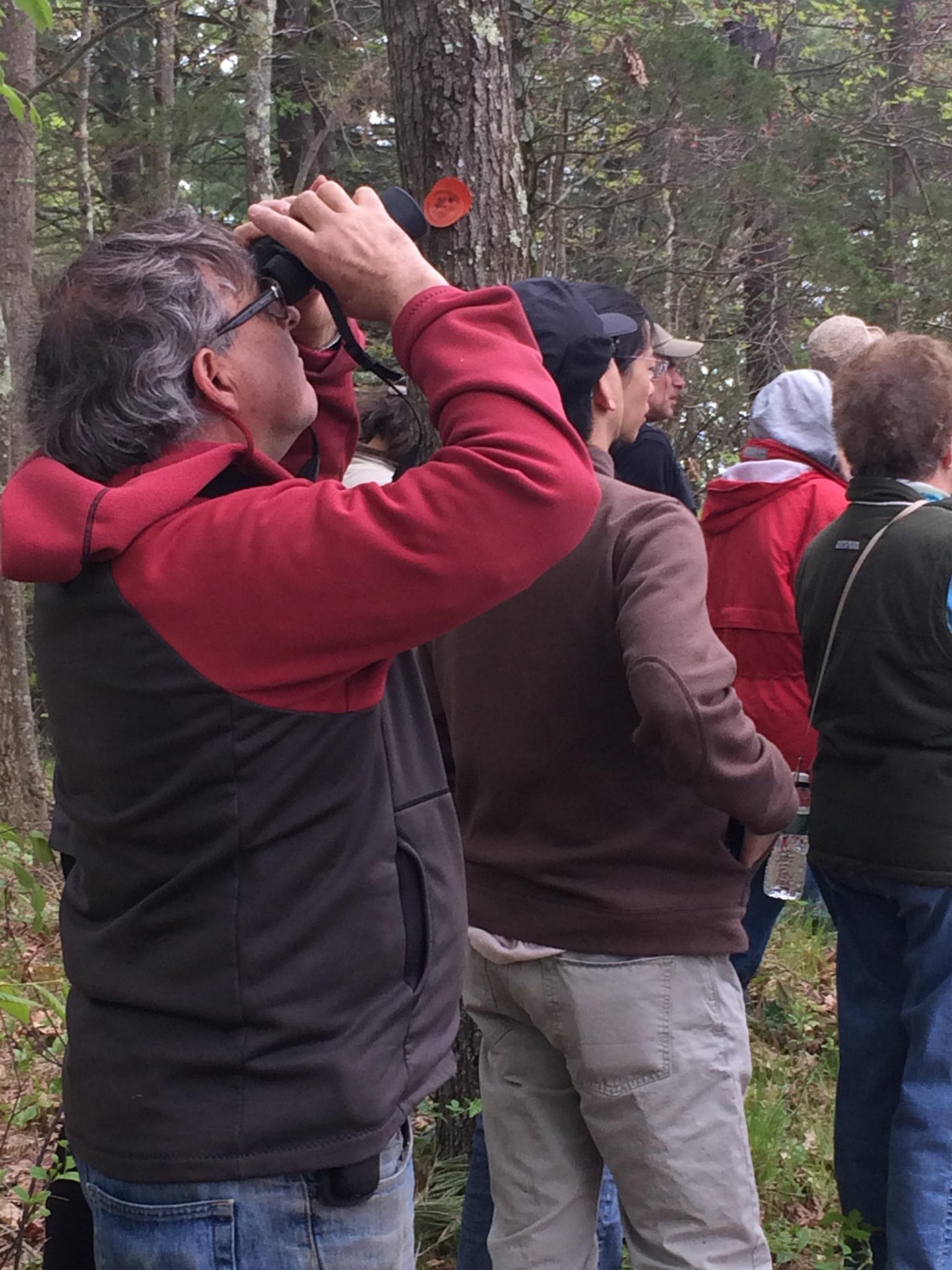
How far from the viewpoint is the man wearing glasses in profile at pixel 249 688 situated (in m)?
1.35

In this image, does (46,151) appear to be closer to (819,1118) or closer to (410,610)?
(819,1118)

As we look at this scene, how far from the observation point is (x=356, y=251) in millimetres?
1505

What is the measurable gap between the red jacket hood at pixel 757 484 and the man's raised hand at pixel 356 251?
110 inches

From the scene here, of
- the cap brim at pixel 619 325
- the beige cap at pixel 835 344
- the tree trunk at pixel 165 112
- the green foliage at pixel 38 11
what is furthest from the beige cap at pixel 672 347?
the tree trunk at pixel 165 112

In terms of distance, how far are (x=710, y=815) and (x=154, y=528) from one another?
4.12ft

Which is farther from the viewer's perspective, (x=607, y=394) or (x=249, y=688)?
(x=607, y=394)

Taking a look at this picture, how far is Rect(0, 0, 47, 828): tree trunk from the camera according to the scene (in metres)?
5.60

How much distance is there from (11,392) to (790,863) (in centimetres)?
326

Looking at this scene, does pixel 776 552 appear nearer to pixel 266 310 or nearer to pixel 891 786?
pixel 891 786

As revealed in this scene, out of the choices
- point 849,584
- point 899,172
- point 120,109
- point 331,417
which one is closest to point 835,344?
point 849,584

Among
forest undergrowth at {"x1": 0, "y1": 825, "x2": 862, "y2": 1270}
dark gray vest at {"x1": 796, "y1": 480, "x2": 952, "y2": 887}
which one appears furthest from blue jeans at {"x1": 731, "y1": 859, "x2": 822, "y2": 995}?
dark gray vest at {"x1": 796, "y1": 480, "x2": 952, "y2": 887}

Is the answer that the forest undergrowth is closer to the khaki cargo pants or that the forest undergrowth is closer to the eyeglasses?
the khaki cargo pants

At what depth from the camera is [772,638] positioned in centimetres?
412

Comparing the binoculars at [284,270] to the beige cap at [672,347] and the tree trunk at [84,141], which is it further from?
the tree trunk at [84,141]
